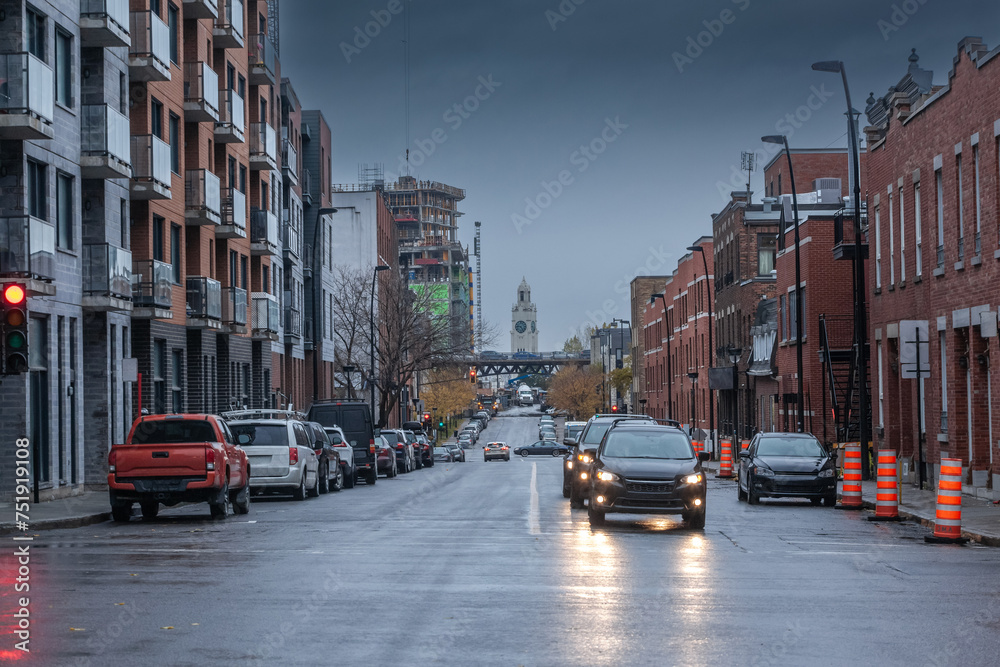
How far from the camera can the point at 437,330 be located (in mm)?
75250

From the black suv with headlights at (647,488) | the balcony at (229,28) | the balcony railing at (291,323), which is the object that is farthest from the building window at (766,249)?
the black suv with headlights at (647,488)

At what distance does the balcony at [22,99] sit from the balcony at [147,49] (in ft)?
23.8

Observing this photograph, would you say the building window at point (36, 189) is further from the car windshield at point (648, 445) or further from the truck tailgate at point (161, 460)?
the car windshield at point (648, 445)

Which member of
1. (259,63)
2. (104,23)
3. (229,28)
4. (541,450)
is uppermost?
(259,63)

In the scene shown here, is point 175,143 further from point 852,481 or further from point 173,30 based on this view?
point 852,481

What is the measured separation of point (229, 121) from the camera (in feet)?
144

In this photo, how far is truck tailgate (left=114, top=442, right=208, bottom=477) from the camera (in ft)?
73.6

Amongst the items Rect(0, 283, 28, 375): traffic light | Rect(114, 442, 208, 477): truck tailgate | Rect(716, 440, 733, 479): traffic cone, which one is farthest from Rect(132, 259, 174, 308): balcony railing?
Rect(716, 440, 733, 479): traffic cone

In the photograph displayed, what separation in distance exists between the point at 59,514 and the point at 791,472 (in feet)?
46.6

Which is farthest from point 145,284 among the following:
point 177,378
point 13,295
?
point 13,295

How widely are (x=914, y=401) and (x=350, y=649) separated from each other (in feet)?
89.4

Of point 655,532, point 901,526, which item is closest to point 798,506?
point 901,526

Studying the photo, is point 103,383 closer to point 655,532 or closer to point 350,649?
point 655,532

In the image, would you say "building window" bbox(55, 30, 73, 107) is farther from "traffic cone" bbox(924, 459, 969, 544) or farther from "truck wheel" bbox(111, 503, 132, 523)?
"traffic cone" bbox(924, 459, 969, 544)
